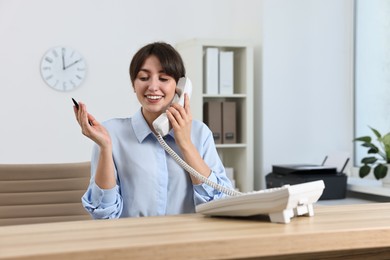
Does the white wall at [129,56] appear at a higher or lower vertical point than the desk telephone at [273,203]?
higher

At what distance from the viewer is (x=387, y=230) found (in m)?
1.26

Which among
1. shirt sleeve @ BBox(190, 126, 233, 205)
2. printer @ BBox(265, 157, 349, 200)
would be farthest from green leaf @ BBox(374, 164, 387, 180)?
shirt sleeve @ BBox(190, 126, 233, 205)

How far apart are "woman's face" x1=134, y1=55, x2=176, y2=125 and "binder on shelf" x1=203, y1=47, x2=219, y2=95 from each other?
2381 millimetres

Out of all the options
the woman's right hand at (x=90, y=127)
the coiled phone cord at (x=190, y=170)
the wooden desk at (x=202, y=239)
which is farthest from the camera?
Answer: the coiled phone cord at (x=190, y=170)

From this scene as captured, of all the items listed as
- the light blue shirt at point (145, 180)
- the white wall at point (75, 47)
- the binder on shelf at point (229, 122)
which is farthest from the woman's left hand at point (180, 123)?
the white wall at point (75, 47)

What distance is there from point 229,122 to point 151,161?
2.50 meters

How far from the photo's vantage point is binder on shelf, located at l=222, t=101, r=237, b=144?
13.9ft

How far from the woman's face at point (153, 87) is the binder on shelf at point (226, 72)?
2.43 metres

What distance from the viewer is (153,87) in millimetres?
1768

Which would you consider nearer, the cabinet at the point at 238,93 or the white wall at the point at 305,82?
the cabinet at the point at 238,93

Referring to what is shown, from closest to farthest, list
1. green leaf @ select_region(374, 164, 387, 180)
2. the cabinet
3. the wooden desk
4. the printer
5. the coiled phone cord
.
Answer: the wooden desk, the coiled phone cord, green leaf @ select_region(374, 164, 387, 180), the printer, the cabinet

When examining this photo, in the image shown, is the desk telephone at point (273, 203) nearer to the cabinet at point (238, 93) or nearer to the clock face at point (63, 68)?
the cabinet at point (238, 93)

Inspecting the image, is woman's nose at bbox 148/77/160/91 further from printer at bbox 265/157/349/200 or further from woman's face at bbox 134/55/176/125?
printer at bbox 265/157/349/200

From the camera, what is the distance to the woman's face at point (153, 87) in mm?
1776
